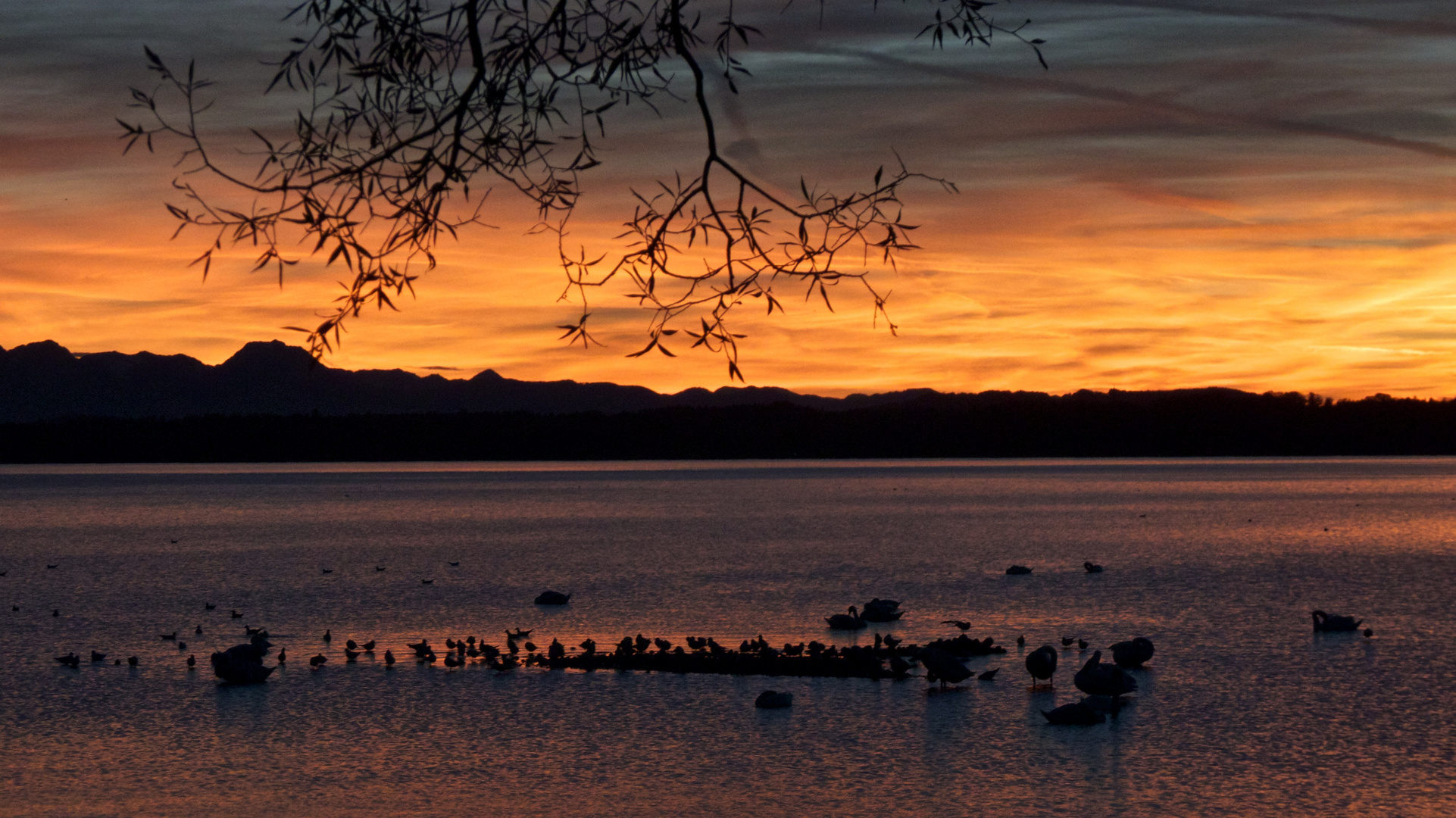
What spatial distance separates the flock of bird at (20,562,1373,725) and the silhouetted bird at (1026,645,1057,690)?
0.01 m

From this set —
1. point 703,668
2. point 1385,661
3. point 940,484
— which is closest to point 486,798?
point 703,668

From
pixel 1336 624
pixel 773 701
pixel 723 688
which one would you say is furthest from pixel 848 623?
pixel 1336 624

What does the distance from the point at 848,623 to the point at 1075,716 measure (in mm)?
6996

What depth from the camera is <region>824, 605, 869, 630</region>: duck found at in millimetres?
20312

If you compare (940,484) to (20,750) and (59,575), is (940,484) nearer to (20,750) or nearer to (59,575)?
(59,575)

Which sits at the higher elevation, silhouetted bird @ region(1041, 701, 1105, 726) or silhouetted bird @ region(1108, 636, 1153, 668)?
silhouetted bird @ region(1108, 636, 1153, 668)

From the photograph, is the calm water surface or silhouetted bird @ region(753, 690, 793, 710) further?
silhouetted bird @ region(753, 690, 793, 710)

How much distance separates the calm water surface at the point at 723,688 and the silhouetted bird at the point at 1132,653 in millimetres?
390

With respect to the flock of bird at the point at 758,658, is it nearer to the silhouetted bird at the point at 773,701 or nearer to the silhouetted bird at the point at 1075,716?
the silhouetted bird at the point at 773,701

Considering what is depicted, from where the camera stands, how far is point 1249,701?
48.2 ft

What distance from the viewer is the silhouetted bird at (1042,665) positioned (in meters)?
15.4

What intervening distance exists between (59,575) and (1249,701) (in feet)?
90.4

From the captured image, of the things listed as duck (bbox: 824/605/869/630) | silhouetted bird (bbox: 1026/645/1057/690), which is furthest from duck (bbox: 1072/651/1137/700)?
duck (bbox: 824/605/869/630)

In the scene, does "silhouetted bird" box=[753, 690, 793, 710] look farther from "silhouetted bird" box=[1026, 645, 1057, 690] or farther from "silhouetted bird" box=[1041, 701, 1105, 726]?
"silhouetted bird" box=[1026, 645, 1057, 690]
